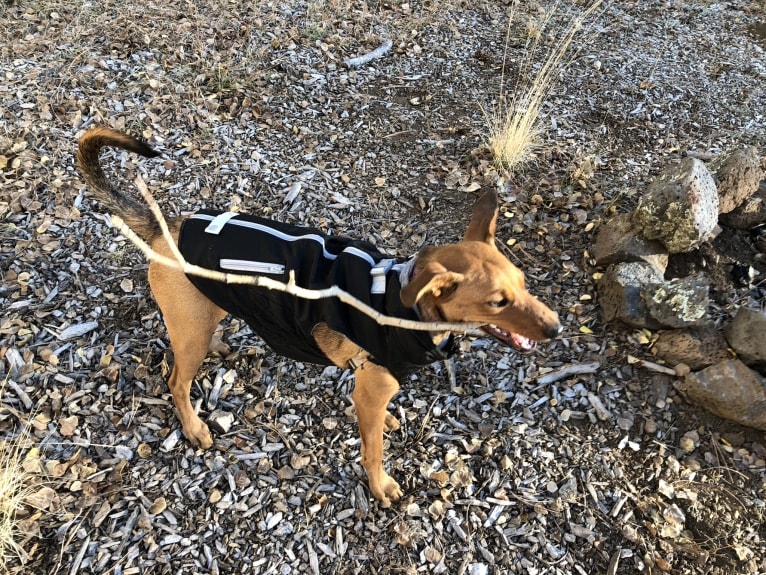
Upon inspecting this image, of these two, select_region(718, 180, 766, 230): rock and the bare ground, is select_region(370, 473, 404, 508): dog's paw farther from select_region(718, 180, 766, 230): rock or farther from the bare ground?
select_region(718, 180, 766, 230): rock

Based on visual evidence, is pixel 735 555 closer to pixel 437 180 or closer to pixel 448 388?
pixel 448 388

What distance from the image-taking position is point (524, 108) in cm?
571

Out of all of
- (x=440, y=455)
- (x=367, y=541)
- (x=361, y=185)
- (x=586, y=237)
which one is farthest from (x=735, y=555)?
(x=361, y=185)

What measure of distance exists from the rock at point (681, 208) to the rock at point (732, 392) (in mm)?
1101

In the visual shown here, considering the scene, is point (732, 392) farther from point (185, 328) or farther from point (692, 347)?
point (185, 328)

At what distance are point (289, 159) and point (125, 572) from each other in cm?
399

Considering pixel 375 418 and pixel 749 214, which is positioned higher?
pixel 749 214

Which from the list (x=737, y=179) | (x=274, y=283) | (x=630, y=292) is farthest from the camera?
(x=737, y=179)

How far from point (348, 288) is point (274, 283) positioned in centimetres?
40

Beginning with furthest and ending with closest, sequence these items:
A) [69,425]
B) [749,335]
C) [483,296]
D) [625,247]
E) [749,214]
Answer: [749,214], [625,247], [749,335], [69,425], [483,296]

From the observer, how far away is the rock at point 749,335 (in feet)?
12.4

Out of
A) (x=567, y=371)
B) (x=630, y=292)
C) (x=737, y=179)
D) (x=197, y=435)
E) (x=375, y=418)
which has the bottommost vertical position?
(x=197, y=435)

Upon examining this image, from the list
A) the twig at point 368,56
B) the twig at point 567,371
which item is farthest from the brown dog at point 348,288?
the twig at point 368,56

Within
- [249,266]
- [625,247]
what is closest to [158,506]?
[249,266]
